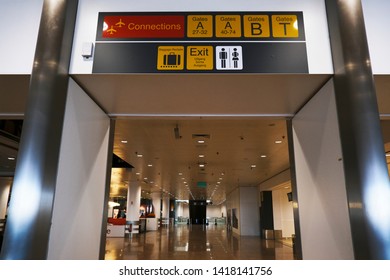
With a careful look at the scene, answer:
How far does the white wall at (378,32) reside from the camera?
7.08 ft

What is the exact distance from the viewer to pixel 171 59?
2.26 metres

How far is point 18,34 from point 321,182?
2.86 metres

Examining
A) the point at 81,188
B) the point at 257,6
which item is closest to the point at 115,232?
the point at 81,188

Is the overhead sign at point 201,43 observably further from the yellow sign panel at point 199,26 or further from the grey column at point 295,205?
the grey column at point 295,205

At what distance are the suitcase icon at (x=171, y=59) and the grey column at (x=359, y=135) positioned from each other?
1.23 metres

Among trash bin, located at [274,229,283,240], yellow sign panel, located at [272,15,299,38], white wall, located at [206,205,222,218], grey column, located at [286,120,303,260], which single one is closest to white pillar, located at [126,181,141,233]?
trash bin, located at [274,229,283,240]

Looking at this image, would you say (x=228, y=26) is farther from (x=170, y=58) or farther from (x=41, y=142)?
(x=41, y=142)

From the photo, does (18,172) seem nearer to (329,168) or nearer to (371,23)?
(329,168)

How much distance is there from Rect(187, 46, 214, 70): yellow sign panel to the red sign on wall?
175 millimetres

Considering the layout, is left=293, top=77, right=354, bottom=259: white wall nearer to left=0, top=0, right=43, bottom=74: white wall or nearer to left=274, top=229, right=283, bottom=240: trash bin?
left=0, top=0, right=43, bottom=74: white wall

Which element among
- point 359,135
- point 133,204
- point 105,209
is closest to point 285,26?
point 359,135

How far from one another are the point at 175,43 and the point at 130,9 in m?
0.53

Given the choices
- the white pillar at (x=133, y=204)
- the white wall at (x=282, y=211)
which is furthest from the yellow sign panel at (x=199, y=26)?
the white wall at (x=282, y=211)

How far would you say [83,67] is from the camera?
88.4 inches
